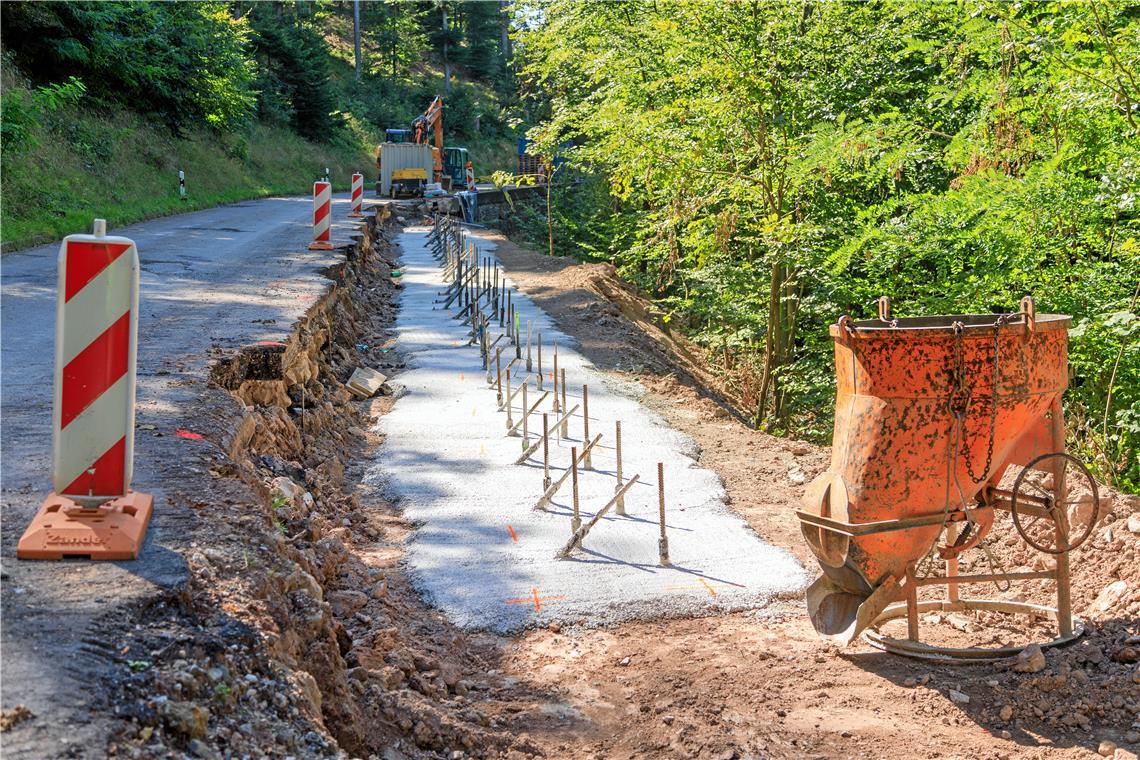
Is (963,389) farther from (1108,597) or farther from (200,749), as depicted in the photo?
(200,749)

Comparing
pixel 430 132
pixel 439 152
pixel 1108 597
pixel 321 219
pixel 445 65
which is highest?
pixel 445 65

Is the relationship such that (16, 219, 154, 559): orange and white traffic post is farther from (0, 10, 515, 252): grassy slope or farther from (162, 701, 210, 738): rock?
(0, 10, 515, 252): grassy slope

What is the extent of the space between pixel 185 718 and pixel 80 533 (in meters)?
→ 1.22

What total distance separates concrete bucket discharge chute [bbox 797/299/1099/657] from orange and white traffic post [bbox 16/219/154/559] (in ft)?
11.2

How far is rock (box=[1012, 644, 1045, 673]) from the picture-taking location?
16.5 feet

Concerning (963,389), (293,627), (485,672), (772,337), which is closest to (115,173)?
(772,337)

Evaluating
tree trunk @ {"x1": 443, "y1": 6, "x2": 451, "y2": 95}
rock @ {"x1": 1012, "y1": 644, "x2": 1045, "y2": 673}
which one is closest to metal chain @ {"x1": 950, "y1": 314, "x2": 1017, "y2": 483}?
rock @ {"x1": 1012, "y1": 644, "x2": 1045, "y2": 673}

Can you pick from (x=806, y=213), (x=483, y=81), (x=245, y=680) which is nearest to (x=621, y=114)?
(x=806, y=213)

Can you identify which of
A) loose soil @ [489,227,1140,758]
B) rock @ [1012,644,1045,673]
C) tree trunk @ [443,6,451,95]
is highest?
tree trunk @ [443,6,451,95]

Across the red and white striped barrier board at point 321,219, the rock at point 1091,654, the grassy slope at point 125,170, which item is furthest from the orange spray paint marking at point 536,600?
the red and white striped barrier board at point 321,219

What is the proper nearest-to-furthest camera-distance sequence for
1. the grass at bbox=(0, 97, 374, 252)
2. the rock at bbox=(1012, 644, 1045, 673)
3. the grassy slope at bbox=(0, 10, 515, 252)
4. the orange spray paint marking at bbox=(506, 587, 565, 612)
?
1. the rock at bbox=(1012, 644, 1045, 673)
2. the orange spray paint marking at bbox=(506, 587, 565, 612)
3. the grass at bbox=(0, 97, 374, 252)
4. the grassy slope at bbox=(0, 10, 515, 252)

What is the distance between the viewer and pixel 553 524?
7438 millimetres

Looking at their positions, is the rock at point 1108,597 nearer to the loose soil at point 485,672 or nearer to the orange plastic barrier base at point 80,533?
the loose soil at point 485,672

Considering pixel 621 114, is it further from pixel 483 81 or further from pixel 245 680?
pixel 483 81
